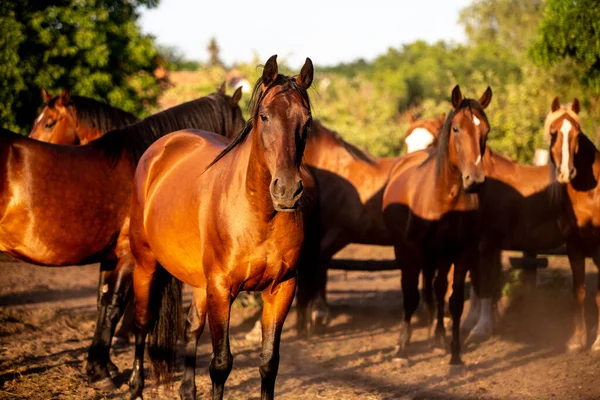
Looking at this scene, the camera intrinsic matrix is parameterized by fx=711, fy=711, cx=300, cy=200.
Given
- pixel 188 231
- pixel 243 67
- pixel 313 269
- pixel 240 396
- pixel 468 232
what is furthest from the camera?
pixel 243 67

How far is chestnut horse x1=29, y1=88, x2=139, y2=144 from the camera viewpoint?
700 centimetres

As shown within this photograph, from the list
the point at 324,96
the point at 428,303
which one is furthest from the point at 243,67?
the point at 428,303

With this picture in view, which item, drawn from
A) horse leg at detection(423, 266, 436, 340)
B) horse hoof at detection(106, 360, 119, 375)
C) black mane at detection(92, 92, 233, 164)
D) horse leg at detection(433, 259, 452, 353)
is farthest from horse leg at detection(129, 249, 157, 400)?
horse leg at detection(423, 266, 436, 340)

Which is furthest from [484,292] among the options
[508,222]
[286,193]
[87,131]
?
[286,193]

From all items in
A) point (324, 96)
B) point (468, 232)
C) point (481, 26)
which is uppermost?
point (481, 26)

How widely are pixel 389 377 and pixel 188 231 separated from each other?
2.58 m

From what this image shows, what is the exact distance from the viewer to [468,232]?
645cm

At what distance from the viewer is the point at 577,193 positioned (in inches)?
289

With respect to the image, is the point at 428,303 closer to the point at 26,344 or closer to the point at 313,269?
the point at 313,269

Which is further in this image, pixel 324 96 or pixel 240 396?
pixel 324 96

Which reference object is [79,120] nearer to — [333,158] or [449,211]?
Result: [333,158]

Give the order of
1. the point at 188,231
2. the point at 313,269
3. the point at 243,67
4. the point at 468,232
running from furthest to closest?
the point at 243,67
the point at 313,269
the point at 468,232
the point at 188,231

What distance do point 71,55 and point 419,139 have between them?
17.5 ft

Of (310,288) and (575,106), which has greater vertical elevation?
(575,106)
